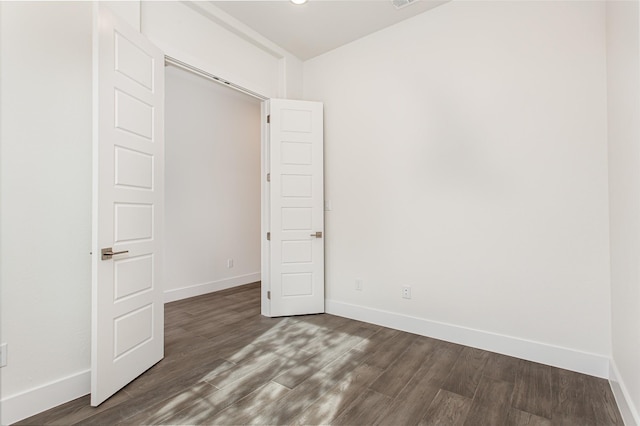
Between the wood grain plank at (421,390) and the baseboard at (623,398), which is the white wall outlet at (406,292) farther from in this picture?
the baseboard at (623,398)

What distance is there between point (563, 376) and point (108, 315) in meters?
3.16

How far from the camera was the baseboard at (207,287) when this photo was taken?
4.20 meters

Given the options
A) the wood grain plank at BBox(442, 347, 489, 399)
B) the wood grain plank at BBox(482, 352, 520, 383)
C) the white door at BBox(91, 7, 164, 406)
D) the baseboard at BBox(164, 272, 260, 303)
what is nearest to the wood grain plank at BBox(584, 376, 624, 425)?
the wood grain plank at BBox(482, 352, 520, 383)

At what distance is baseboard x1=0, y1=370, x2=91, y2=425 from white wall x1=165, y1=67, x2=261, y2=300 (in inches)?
86.5

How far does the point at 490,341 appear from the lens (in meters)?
2.63

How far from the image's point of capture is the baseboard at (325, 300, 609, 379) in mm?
2254

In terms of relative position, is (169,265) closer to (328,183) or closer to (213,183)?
(213,183)

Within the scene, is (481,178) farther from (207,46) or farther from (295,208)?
(207,46)

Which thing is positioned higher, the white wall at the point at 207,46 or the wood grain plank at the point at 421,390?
the white wall at the point at 207,46

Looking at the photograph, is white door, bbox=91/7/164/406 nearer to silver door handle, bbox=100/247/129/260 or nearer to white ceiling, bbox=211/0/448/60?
silver door handle, bbox=100/247/129/260

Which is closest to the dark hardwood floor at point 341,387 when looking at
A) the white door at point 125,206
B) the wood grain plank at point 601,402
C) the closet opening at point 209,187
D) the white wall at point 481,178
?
the wood grain plank at point 601,402

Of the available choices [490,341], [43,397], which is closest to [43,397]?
[43,397]

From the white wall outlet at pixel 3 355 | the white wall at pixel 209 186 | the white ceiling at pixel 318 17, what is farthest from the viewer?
the white wall at pixel 209 186

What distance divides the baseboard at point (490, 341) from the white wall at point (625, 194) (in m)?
0.21
